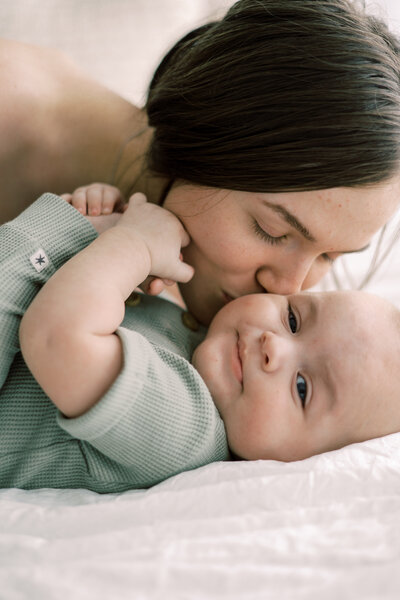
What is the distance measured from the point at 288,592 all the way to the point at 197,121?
800 millimetres

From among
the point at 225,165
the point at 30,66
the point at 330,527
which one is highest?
the point at 30,66

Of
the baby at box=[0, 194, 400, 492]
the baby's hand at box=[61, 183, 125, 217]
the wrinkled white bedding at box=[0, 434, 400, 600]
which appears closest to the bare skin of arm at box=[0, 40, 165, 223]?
the baby's hand at box=[61, 183, 125, 217]

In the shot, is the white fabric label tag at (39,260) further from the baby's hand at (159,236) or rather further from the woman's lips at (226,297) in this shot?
the woman's lips at (226,297)

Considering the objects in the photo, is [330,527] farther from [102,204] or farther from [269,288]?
[102,204]

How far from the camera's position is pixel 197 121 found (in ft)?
3.53

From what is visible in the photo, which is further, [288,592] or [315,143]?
[315,143]

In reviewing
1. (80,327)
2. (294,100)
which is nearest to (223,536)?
(80,327)

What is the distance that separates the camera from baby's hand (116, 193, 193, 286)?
3.39ft

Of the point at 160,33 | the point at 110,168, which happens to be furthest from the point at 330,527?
the point at 160,33

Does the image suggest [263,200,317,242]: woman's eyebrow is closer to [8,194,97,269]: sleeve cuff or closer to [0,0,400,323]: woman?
[0,0,400,323]: woman

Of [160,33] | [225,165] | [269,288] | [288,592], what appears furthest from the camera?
[160,33]

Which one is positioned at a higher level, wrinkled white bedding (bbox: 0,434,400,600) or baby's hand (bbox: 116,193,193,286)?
baby's hand (bbox: 116,193,193,286)

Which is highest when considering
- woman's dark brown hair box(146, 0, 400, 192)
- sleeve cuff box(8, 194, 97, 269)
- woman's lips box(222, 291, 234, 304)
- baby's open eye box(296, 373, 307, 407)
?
woman's dark brown hair box(146, 0, 400, 192)

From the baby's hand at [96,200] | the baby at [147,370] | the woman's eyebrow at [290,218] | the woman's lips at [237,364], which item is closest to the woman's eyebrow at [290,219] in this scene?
the woman's eyebrow at [290,218]
